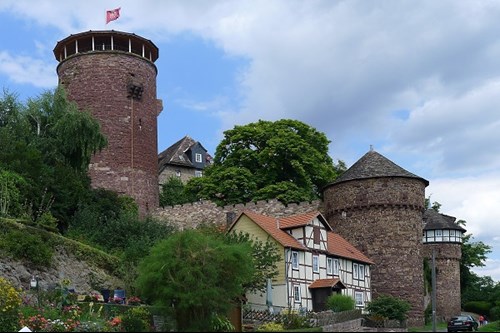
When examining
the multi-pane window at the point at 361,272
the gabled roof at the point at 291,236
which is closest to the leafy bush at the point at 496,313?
the multi-pane window at the point at 361,272

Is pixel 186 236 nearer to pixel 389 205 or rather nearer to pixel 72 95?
pixel 389 205

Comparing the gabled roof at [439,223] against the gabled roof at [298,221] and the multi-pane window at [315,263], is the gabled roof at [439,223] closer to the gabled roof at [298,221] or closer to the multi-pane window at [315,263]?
the gabled roof at [298,221]

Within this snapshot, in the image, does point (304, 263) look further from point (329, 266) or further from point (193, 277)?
point (193, 277)

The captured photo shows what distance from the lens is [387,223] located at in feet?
153

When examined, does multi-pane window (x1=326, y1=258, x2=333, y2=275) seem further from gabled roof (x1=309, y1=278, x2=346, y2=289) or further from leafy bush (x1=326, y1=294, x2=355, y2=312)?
leafy bush (x1=326, y1=294, x2=355, y2=312)

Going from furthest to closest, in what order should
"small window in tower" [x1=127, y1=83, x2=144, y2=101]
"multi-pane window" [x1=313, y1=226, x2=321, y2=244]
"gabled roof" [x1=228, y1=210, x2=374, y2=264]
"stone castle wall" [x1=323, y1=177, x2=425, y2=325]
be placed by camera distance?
"small window in tower" [x1=127, y1=83, x2=144, y2=101], "stone castle wall" [x1=323, y1=177, x2=425, y2=325], "multi-pane window" [x1=313, y1=226, x2=321, y2=244], "gabled roof" [x1=228, y1=210, x2=374, y2=264]

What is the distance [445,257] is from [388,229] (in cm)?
1244

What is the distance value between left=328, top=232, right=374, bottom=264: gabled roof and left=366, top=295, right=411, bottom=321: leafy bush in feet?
10.2

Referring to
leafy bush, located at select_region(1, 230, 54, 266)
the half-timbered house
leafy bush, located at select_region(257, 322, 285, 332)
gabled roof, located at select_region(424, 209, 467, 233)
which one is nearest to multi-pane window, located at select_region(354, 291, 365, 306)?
the half-timbered house

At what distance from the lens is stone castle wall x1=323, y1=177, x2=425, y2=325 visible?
46.1 m

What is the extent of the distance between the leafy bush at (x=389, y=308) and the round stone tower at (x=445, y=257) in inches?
548

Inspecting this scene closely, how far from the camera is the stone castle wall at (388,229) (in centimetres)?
4606

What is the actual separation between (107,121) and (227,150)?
987 centimetres

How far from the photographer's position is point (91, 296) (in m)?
31.2
